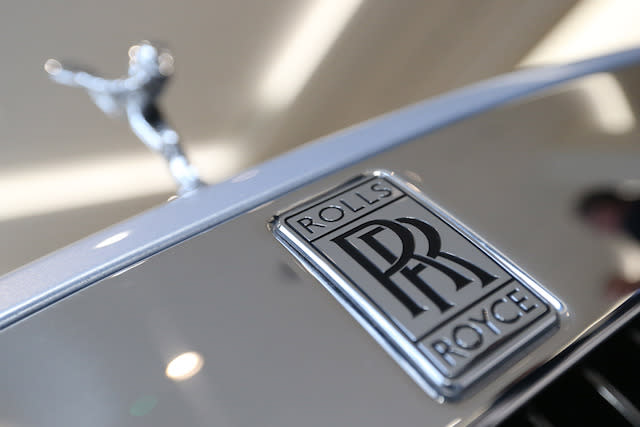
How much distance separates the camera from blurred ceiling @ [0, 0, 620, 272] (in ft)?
2.21

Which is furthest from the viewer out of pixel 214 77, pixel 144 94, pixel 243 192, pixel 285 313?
pixel 214 77

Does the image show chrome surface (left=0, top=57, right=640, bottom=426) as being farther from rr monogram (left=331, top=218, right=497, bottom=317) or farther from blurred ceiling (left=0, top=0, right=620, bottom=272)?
blurred ceiling (left=0, top=0, right=620, bottom=272)

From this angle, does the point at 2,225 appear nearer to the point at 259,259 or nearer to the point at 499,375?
the point at 259,259

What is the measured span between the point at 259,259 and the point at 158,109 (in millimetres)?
297

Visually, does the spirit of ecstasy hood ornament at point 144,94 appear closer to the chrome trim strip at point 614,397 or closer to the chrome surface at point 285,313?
the chrome surface at point 285,313

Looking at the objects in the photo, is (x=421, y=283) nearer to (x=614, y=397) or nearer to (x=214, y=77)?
(x=614, y=397)

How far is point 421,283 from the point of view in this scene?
37 cm

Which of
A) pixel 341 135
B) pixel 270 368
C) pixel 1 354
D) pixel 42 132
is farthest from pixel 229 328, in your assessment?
pixel 42 132

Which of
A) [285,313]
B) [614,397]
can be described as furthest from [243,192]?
[614,397]

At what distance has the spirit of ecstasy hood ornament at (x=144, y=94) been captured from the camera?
1.73 ft

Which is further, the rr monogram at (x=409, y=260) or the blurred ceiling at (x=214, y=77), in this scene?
the blurred ceiling at (x=214, y=77)

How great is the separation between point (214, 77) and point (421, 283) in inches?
21.6

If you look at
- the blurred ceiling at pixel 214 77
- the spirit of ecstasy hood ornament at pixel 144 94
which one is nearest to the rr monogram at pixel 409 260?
the spirit of ecstasy hood ornament at pixel 144 94

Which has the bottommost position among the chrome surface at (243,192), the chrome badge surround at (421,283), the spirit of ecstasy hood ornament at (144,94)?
the chrome badge surround at (421,283)
